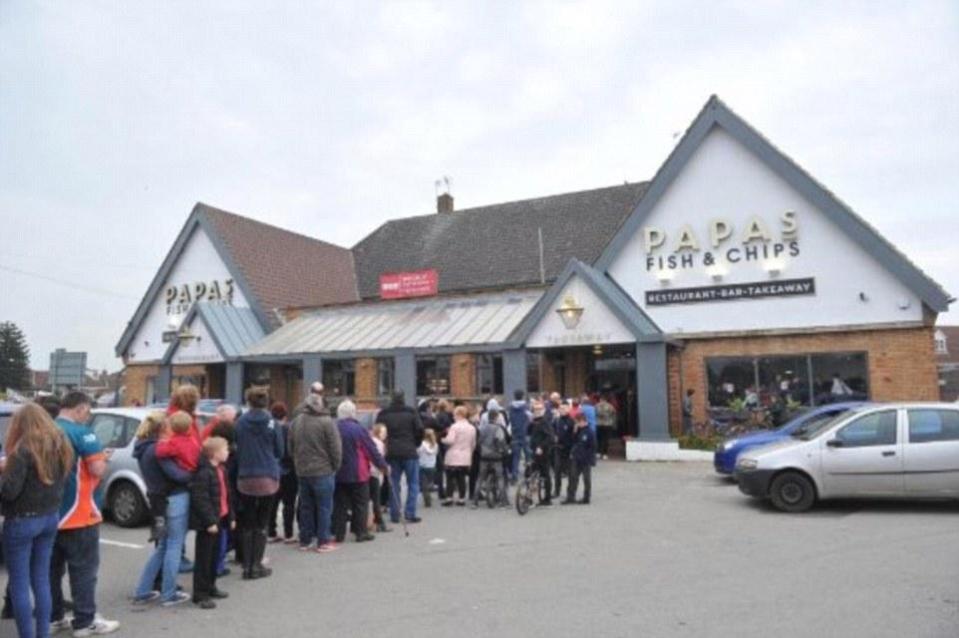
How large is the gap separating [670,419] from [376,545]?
36.2 feet

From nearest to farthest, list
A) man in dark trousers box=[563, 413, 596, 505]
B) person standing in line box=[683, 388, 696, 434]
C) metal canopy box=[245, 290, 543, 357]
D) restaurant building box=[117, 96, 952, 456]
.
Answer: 1. man in dark trousers box=[563, 413, 596, 505]
2. restaurant building box=[117, 96, 952, 456]
3. person standing in line box=[683, 388, 696, 434]
4. metal canopy box=[245, 290, 543, 357]

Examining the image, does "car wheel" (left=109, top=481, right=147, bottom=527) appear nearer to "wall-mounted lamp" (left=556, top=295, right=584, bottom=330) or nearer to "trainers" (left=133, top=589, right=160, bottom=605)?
"trainers" (left=133, top=589, right=160, bottom=605)

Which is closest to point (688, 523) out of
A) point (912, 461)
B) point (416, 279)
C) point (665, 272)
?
point (912, 461)

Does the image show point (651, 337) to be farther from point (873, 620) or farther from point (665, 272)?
point (873, 620)

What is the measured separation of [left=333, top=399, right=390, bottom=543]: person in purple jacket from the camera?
29.1 feet

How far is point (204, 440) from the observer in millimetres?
6551

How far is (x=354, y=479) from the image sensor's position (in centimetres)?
888

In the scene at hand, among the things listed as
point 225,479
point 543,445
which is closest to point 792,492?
point 543,445

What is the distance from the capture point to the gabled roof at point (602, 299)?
17.4m

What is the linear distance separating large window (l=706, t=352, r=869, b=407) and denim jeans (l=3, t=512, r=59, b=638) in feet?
50.9

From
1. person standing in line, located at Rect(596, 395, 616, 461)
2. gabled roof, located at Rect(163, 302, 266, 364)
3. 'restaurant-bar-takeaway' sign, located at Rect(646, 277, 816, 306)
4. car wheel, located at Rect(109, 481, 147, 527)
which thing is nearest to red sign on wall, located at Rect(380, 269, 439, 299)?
gabled roof, located at Rect(163, 302, 266, 364)

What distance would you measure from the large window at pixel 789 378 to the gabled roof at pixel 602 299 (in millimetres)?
2041

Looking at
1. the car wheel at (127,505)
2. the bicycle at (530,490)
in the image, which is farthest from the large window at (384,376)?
the car wheel at (127,505)

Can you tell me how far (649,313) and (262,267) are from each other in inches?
574
